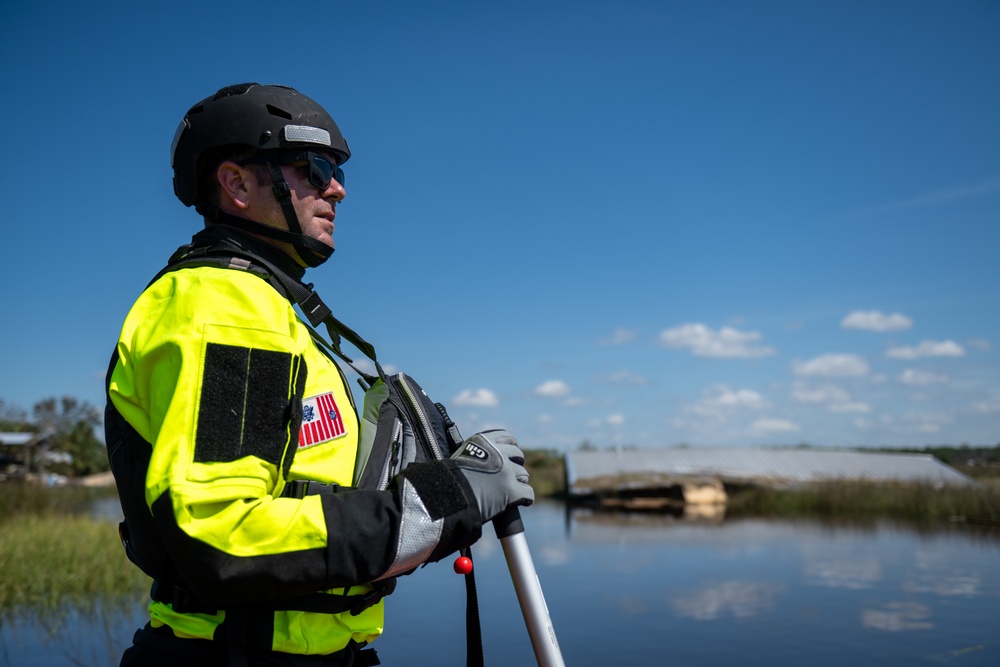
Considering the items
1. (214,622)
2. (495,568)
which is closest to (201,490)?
(214,622)

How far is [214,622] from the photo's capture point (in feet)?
6.56

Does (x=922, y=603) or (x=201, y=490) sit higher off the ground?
(x=201, y=490)

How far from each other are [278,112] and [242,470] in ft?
4.05

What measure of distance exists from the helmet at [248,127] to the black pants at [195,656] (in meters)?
1.33

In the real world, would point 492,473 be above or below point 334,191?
below

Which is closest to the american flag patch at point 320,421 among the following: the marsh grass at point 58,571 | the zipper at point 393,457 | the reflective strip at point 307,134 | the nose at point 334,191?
the zipper at point 393,457

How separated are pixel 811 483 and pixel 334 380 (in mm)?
37744

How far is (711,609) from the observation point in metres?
14.3

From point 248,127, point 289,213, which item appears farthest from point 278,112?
point 289,213

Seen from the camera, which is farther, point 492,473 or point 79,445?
point 79,445

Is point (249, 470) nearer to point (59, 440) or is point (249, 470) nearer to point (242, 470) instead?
point (242, 470)

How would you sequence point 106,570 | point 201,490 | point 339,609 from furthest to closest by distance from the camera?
point 106,570 → point 339,609 → point 201,490

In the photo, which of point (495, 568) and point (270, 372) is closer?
point (270, 372)

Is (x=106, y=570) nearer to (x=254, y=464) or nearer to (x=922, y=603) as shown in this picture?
(x=254, y=464)
